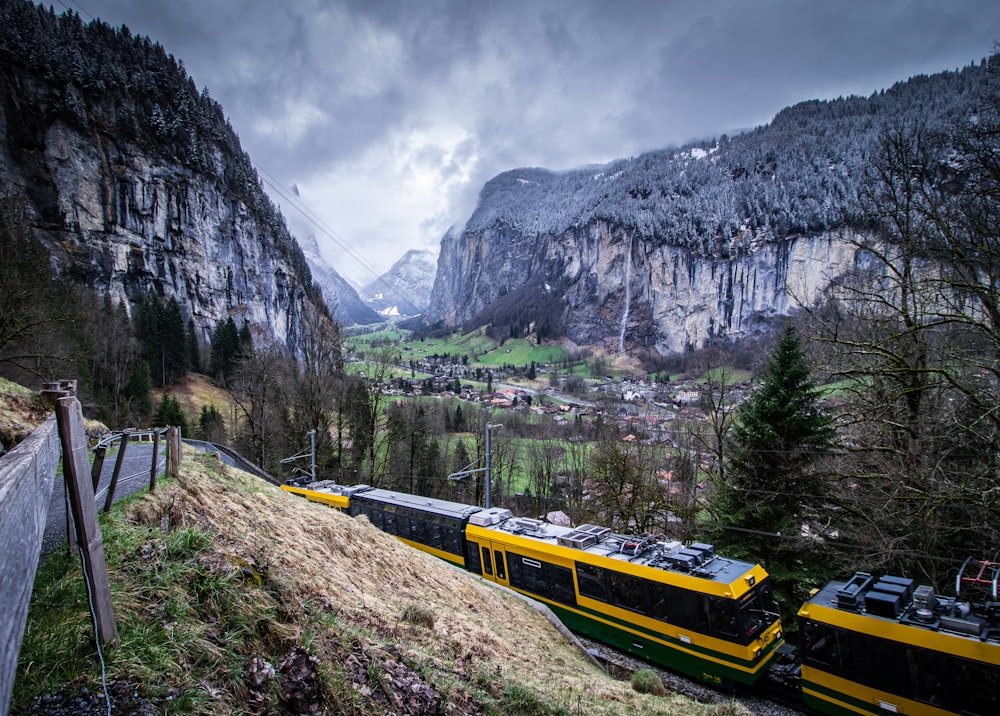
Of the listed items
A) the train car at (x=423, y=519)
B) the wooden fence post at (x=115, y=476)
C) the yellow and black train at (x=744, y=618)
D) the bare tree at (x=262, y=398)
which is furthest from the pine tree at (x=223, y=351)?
the wooden fence post at (x=115, y=476)

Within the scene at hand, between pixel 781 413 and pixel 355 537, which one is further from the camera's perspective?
pixel 781 413

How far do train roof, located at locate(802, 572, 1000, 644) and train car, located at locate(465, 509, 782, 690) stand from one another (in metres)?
1.28

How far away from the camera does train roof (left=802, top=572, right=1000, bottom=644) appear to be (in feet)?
25.7

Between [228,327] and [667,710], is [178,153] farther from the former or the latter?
[667,710]

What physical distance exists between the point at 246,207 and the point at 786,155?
142019 mm

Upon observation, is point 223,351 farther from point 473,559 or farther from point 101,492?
point 101,492

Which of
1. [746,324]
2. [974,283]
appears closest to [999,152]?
[974,283]

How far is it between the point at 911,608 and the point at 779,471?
7.91 m

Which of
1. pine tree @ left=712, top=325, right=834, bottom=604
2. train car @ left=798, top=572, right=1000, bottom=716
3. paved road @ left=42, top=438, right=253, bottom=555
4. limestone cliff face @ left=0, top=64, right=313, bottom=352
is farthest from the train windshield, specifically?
limestone cliff face @ left=0, top=64, right=313, bottom=352

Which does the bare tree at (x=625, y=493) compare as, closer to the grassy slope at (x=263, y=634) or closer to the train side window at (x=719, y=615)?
the train side window at (x=719, y=615)

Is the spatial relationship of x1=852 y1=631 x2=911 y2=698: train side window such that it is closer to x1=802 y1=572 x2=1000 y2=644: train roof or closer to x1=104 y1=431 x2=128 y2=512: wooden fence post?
x1=802 y1=572 x2=1000 y2=644: train roof

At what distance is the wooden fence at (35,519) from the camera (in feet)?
4.90

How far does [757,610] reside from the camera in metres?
10.2

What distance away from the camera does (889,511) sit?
1288 cm
